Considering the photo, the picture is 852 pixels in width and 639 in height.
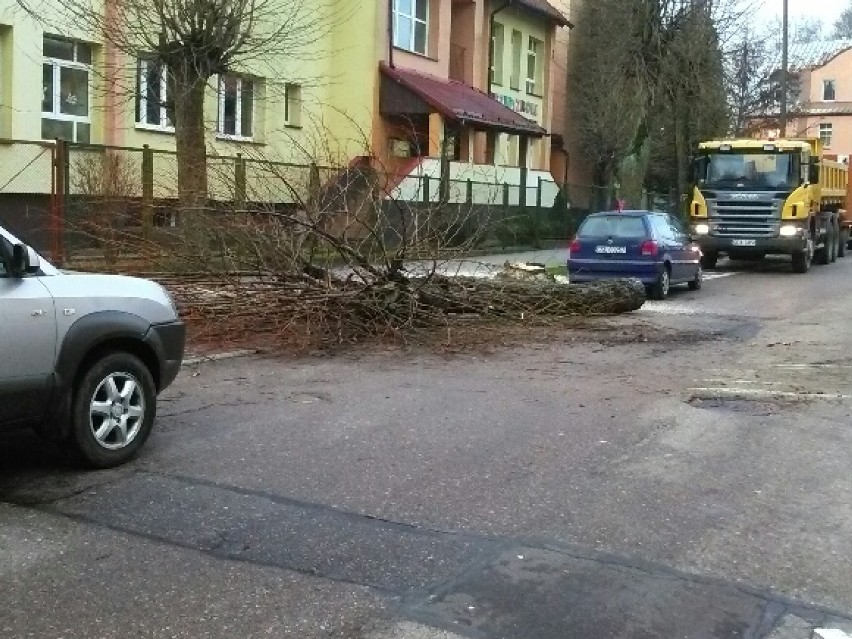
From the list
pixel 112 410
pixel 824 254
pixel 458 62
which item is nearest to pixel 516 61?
pixel 458 62

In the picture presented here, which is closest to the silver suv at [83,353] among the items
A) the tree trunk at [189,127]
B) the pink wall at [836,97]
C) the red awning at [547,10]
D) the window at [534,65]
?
the tree trunk at [189,127]

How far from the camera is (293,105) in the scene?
28.6 m

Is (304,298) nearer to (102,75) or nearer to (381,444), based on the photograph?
(381,444)

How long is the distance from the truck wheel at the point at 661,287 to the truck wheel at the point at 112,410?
13197mm

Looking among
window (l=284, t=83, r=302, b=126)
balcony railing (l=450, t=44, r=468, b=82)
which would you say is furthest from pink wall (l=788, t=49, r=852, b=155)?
window (l=284, t=83, r=302, b=126)

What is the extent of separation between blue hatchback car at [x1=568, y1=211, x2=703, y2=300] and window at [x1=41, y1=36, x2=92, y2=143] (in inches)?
406

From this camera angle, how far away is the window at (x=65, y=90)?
21.3 meters

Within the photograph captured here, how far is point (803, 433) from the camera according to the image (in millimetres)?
8219

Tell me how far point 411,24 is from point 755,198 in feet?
39.3

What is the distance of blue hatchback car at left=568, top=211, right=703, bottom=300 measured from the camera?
1873 centimetres

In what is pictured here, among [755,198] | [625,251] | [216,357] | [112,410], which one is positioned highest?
[755,198]

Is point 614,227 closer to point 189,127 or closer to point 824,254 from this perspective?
point 189,127

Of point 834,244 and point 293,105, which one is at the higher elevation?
point 293,105

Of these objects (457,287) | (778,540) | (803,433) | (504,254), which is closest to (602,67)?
(504,254)
